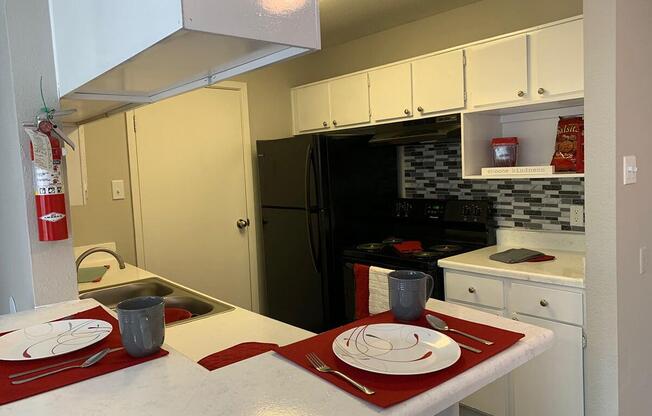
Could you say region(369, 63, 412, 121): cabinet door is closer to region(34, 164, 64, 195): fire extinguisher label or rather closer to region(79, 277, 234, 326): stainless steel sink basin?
region(79, 277, 234, 326): stainless steel sink basin

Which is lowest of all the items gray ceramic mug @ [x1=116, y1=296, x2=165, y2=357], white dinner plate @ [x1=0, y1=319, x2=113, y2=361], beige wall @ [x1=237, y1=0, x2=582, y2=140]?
white dinner plate @ [x1=0, y1=319, x2=113, y2=361]

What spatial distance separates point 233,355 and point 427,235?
87.3 inches

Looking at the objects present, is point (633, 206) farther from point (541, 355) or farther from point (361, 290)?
point (361, 290)

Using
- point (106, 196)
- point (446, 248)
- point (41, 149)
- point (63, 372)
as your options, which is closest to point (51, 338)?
point (63, 372)

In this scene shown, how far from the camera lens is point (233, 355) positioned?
1.32 meters

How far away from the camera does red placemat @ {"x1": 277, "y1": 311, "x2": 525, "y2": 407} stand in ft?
2.70

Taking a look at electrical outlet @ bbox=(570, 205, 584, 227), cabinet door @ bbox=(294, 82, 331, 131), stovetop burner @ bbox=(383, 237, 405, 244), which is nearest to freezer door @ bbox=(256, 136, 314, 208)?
cabinet door @ bbox=(294, 82, 331, 131)

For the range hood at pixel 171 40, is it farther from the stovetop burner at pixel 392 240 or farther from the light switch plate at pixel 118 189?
the stovetop burner at pixel 392 240

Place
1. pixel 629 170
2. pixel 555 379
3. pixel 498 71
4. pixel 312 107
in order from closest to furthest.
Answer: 1. pixel 629 170
2. pixel 555 379
3. pixel 498 71
4. pixel 312 107

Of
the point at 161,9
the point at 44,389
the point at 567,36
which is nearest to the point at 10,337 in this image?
the point at 44,389

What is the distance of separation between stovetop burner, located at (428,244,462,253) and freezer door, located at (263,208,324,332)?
2.61ft

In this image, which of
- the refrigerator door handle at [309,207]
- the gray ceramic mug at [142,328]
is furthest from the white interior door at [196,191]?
the gray ceramic mug at [142,328]

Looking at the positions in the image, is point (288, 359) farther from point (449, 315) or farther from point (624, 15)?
point (624, 15)

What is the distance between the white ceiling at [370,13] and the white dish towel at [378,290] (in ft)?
5.15
